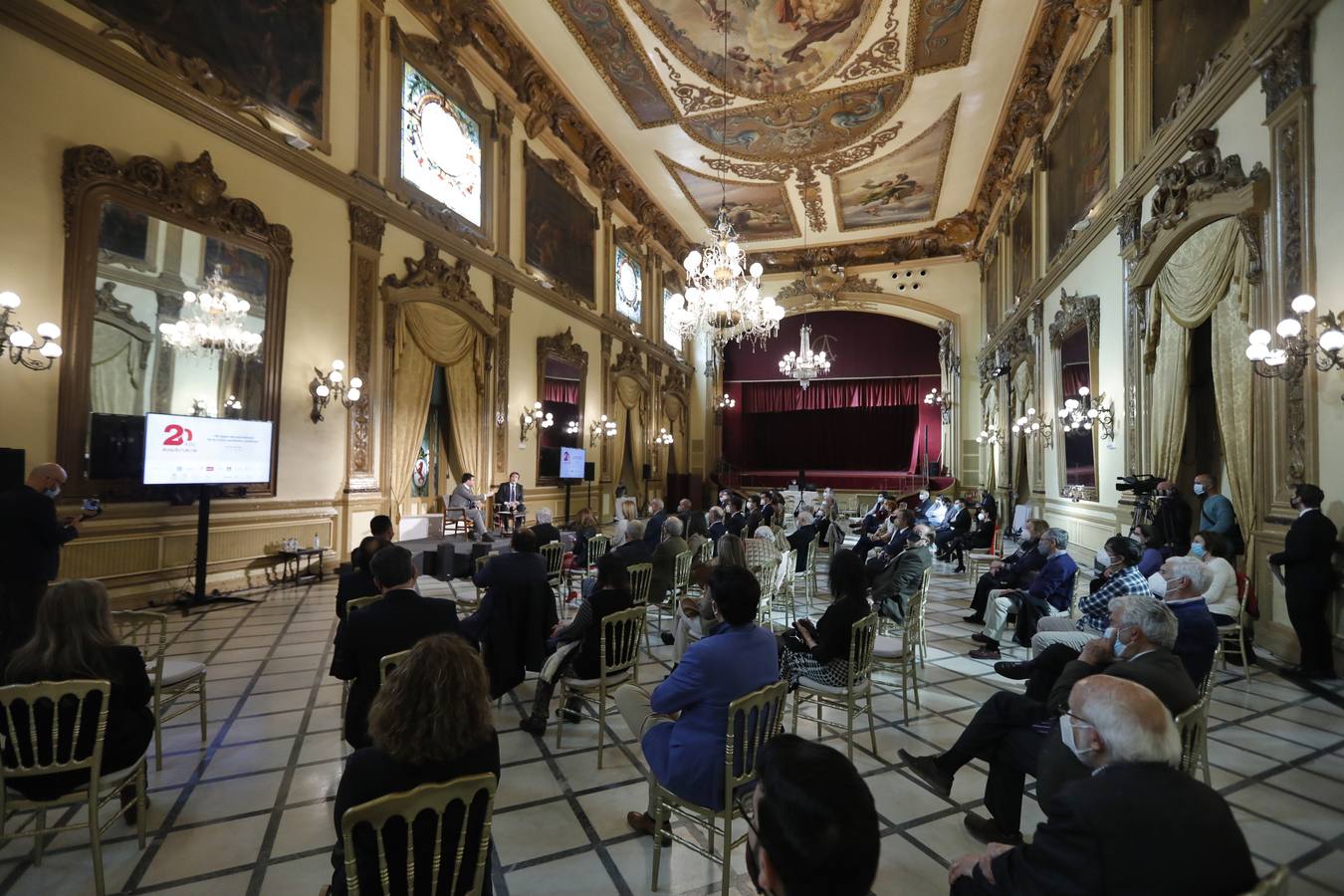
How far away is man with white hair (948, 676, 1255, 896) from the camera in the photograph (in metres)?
1.27

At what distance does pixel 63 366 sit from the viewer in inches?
206

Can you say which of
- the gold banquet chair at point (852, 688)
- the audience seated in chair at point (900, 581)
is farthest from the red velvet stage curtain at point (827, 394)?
the gold banquet chair at point (852, 688)

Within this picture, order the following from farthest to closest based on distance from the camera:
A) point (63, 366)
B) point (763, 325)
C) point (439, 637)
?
point (763, 325), point (63, 366), point (439, 637)

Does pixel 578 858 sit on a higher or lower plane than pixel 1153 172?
lower

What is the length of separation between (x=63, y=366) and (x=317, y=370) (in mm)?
2429

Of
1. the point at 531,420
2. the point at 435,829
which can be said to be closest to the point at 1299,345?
the point at 435,829

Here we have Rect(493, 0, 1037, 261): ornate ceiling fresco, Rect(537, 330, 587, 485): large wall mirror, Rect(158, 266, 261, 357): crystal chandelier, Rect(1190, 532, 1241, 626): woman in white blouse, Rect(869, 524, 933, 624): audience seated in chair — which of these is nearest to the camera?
Rect(1190, 532, 1241, 626): woman in white blouse

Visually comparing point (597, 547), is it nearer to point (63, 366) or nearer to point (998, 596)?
point (998, 596)

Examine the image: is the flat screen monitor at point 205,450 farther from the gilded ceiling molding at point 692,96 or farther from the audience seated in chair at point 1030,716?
the gilded ceiling molding at point 692,96

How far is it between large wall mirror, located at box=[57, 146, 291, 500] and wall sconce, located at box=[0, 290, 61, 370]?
0.75 feet

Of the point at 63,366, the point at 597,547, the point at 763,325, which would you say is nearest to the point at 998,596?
the point at 597,547

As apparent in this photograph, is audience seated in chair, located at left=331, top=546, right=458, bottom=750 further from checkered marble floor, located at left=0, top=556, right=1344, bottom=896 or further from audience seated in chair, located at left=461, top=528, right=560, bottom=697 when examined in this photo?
audience seated in chair, located at left=461, top=528, right=560, bottom=697

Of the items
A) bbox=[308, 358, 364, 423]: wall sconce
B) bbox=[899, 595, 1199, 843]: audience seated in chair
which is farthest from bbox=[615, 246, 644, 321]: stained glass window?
bbox=[899, 595, 1199, 843]: audience seated in chair

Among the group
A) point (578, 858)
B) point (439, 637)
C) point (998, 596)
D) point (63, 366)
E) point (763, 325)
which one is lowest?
point (578, 858)
